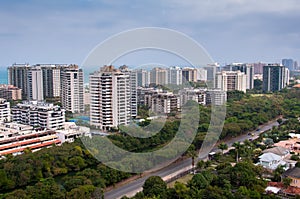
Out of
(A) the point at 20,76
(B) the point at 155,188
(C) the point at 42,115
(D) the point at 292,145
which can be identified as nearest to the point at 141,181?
(B) the point at 155,188

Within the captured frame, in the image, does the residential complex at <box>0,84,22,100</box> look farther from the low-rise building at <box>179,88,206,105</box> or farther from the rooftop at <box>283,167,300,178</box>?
the rooftop at <box>283,167,300,178</box>

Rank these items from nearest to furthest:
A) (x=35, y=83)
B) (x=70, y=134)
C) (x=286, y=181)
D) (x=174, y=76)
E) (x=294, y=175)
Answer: (x=286, y=181)
(x=294, y=175)
(x=70, y=134)
(x=35, y=83)
(x=174, y=76)

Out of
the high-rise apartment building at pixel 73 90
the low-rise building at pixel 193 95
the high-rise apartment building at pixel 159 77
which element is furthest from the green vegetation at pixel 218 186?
the high-rise apartment building at pixel 159 77

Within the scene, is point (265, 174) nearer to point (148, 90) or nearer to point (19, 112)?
point (148, 90)

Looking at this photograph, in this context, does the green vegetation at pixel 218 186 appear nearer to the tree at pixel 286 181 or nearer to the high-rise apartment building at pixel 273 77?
the tree at pixel 286 181

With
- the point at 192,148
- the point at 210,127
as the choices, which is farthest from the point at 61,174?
the point at 210,127

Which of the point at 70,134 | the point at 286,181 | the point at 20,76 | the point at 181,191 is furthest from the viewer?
the point at 20,76

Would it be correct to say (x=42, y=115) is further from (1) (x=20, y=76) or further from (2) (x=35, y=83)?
(1) (x=20, y=76)
